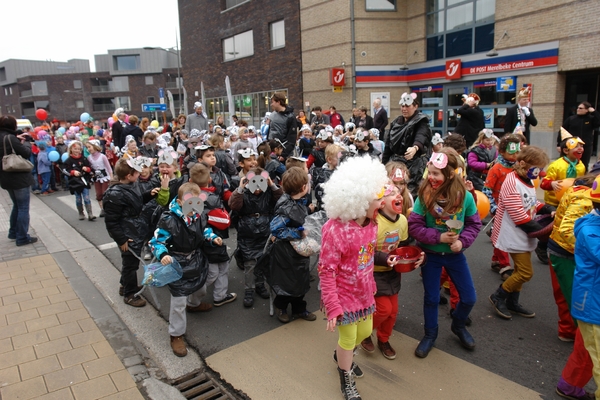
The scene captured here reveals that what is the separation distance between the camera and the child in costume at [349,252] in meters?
2.85

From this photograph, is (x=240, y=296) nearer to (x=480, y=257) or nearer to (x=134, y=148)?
(x=480, y=257)

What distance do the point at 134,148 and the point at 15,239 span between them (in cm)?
280

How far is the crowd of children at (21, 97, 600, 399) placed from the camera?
294 cm

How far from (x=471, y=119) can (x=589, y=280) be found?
23.8 ft

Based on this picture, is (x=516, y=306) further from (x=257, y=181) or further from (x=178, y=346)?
(x=178, y=346)

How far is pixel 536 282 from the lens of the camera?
5027 mm

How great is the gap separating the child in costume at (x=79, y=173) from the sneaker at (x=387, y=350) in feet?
24.4

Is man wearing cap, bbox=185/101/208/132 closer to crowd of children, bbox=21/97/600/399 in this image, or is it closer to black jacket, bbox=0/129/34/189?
black jacket, bbox=0/129/34/189

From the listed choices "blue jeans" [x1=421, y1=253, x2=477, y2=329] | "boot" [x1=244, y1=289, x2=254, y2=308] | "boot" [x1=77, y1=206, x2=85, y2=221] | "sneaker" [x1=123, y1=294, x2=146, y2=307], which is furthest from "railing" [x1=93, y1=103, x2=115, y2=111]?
"blue jeans" [x1=421, y1=253, x2=477, y2=329]

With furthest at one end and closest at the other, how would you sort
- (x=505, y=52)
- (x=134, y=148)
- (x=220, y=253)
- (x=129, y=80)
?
(x=129, y=80) < (x=505, y=52) < (x=134, y=148) < (x=220, y=253)

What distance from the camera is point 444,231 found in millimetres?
3496

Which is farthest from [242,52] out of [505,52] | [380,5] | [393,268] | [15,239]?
[393,268]

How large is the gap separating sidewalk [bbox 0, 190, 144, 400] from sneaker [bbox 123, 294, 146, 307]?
423mm

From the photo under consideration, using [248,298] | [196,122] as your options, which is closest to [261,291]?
[248,298]
